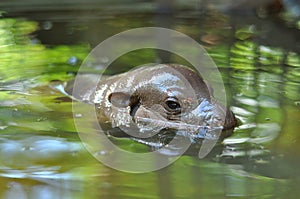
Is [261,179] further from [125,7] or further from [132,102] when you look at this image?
[125,7]

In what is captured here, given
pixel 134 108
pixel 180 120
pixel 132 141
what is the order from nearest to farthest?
pixel 132 141 < pixel 180 120 < pixel 134 108

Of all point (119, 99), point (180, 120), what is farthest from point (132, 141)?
point (119, 99)

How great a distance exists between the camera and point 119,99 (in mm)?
2967

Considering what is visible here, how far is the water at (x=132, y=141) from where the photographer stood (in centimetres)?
211

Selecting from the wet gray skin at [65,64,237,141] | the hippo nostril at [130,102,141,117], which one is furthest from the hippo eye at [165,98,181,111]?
the hippo nostril at [130,102,141,117]

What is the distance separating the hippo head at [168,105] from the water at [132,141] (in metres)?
0.15

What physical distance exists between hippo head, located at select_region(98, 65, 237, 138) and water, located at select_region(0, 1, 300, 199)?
15 centimetres

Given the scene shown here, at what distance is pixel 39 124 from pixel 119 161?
57cm

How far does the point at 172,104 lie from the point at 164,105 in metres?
0.04

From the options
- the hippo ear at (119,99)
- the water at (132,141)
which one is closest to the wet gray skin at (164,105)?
the hippo ear at (119,99)

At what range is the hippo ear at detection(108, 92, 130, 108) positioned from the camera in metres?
2.93

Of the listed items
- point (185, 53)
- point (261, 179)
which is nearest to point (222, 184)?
point (261, 179)

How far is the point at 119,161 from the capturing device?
2330mm

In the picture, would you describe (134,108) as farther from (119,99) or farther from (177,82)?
(177,82)
